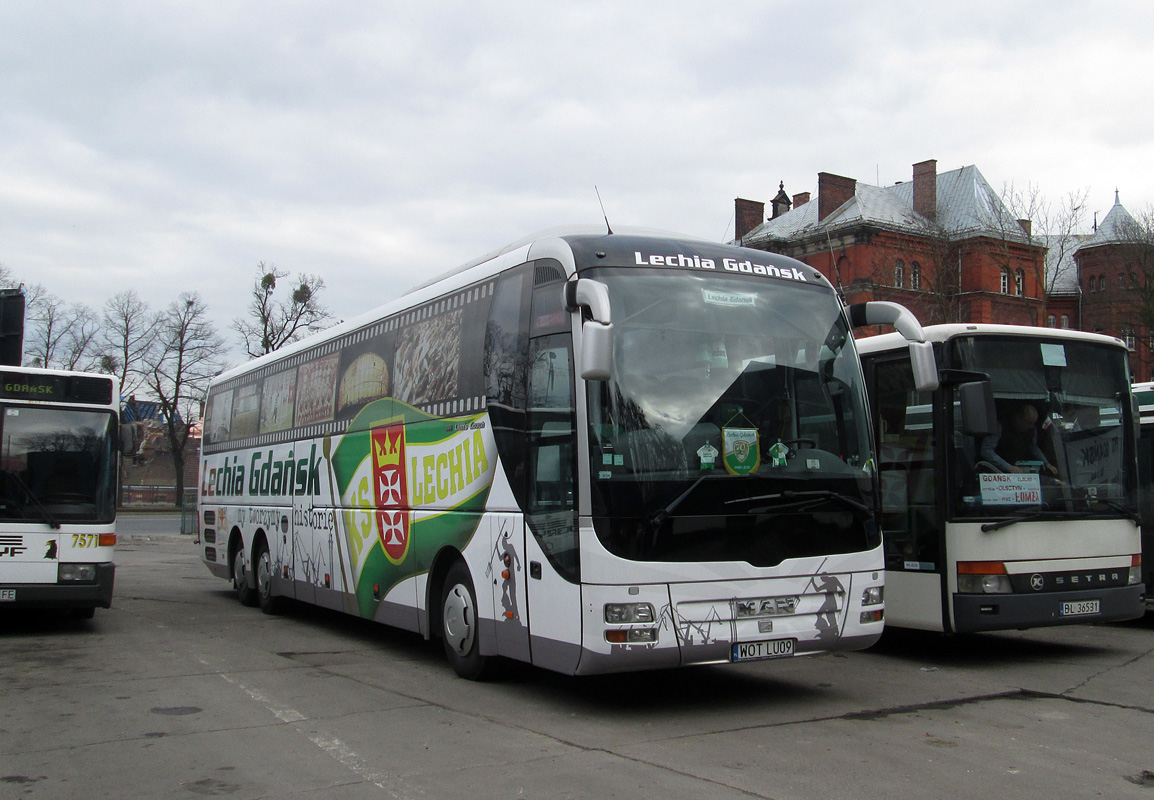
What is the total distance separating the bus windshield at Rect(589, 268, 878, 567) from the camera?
289 inches

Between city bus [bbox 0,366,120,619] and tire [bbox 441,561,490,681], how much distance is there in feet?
15.8

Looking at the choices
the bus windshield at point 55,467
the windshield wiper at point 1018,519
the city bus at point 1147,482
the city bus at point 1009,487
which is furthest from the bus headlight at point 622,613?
the city bus at point 1147,482

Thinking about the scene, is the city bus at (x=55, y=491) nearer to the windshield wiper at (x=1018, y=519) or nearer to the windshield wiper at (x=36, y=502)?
the windshield wiper at (x=36, y=502)

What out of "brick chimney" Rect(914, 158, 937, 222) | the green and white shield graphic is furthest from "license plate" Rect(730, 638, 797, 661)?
"brick chimney" Rect(914, 158, 937, 222)

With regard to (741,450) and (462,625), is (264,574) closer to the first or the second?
(462,625)

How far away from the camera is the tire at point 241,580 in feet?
50.9

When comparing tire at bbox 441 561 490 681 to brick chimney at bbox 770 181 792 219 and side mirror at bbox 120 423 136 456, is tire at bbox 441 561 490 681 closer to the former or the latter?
side mirror at bbox 120 423 136 456

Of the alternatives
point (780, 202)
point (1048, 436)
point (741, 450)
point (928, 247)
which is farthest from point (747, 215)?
point (741, 450)

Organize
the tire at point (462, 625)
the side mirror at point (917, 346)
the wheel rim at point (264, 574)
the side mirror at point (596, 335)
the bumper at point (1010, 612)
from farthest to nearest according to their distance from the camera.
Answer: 1. the wheel rim at point (264, 574)
2. the bumper at point (1010, 612)
3. the tire at point (462, 625)
4. the side mirror at point (917, 346)
5. the side mirror at point (596, 335)

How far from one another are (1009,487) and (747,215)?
6887 centimetres

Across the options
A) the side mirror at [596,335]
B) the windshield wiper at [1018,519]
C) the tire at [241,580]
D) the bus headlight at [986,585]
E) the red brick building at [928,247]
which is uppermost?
the red brick building at [928,247]

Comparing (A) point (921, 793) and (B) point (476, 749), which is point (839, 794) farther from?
(B) point (476, 749)

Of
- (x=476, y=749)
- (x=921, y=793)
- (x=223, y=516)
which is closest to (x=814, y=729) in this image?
(x=921, y=793)

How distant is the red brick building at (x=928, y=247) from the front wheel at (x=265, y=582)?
34670mm
